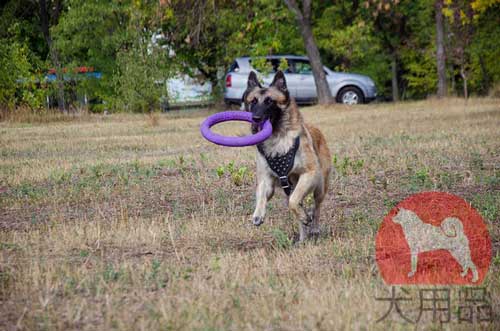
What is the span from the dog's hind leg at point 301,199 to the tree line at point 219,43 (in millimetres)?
16587

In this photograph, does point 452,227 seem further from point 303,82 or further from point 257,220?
point 303,82

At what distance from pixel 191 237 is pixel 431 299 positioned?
2827 mm

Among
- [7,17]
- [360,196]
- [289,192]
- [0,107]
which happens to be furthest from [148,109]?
[289,192]

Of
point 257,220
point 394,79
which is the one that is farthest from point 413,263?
point 394,79

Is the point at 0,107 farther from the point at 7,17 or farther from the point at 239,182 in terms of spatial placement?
the point at 239,182

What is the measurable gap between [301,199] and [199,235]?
3.37 feet

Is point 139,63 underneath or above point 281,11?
underneath

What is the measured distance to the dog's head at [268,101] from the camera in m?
7.61

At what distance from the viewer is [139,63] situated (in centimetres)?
2531

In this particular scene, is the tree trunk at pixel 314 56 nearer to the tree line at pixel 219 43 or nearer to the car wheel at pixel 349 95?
the tree line at pixel 219 43

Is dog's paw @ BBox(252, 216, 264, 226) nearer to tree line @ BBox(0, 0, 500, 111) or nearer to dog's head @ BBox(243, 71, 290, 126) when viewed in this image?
dog's head @ BBox(243, 71, 290, 126)

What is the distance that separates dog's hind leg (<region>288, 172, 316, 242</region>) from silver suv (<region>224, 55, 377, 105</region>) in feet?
78.6

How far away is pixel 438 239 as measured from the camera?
6.50m

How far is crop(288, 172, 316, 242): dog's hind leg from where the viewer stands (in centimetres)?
719
